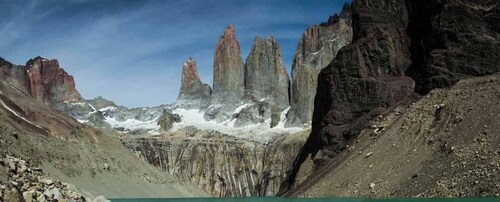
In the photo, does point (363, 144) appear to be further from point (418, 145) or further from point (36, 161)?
point (36, 161)

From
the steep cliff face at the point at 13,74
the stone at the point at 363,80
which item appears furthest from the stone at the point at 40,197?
the steep cliff face at the point at 13,74

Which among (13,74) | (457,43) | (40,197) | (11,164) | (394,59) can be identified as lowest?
(40,197)

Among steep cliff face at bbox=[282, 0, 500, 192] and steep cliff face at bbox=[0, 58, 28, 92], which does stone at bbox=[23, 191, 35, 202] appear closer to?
steep cliff face at bbox=[282, 0, 500, 192]

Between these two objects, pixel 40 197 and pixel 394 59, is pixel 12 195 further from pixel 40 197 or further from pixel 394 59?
pixel 394 59

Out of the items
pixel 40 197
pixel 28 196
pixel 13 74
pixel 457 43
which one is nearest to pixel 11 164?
pixel 40 197

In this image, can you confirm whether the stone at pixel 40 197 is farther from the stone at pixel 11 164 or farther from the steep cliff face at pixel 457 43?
the steep cliff face at pixel 457 43

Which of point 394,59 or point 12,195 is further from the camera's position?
point 394,59

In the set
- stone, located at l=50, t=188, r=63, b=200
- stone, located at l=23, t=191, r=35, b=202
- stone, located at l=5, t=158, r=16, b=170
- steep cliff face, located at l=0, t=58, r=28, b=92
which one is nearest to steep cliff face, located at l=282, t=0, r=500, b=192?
steep cliff face, located at l=0, t=58, r=28, b=92

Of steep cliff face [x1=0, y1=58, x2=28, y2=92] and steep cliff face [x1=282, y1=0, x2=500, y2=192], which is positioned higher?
steep cliff face [x1=0, y1=58, x2=28, y2=92]
